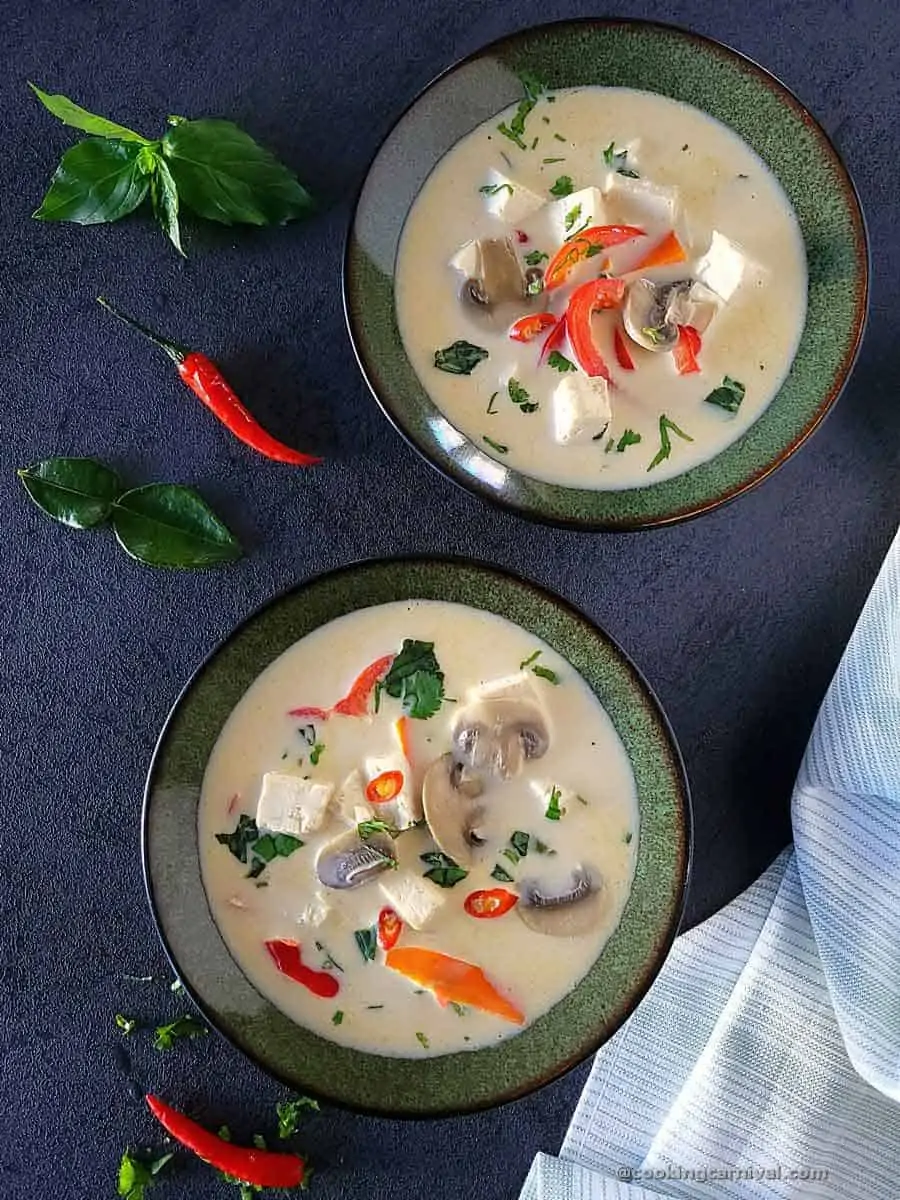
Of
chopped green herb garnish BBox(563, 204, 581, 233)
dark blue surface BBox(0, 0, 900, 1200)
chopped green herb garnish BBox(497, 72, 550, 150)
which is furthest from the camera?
dark blue surface BBox(0, 0, 900, 1200)

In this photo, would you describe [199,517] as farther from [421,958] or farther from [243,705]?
[421,958]

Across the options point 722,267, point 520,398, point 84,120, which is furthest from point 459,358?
point 84,120

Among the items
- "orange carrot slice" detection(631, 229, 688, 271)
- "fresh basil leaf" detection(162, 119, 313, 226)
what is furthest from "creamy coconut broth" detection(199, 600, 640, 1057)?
"fresh basil leaf" detection(162, 119, 313, 226)

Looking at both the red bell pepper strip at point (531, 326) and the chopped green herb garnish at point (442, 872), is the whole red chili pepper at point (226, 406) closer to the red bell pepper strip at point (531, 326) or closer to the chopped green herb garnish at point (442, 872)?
the red bell pepper strip at point (531, 326)

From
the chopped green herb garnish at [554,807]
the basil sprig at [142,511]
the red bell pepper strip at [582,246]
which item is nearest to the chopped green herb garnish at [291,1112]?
the chopped green herb garnish at [554,807]

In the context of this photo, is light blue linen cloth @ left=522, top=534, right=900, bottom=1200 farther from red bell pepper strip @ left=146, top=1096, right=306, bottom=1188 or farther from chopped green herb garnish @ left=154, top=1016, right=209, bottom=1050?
chopped green herb garnish @ left=154, top=1016, right=209, bottom=1050
